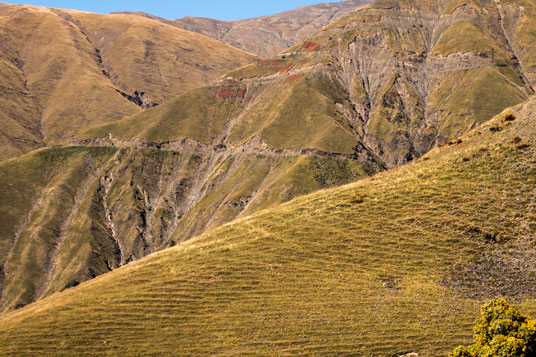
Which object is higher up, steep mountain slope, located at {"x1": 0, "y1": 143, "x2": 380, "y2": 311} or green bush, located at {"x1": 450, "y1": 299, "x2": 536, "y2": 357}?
green bush, located at {"x1": 450, "y1": 299, "x2": 536, "y2": 357}

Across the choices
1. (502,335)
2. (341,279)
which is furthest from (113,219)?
(502,335)

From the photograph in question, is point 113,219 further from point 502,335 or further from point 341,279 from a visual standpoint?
point 502,335

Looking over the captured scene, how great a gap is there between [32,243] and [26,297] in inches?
1107

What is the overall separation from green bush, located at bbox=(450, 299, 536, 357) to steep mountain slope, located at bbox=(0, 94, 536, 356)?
6326 millimetres

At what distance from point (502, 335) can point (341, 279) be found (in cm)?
1781

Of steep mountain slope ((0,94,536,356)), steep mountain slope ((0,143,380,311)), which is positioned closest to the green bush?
steep mountain slope ((0,94,536,356))

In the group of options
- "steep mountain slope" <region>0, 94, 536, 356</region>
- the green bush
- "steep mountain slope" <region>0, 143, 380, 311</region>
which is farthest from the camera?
"steep mountain slope" <region>0, 143, 380, 311</region>

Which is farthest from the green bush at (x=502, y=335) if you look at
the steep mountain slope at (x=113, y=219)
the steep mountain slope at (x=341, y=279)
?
the steep mountain slope at (x=113, y=219)

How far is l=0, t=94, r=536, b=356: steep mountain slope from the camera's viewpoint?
118 ft

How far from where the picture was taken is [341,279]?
136 feet

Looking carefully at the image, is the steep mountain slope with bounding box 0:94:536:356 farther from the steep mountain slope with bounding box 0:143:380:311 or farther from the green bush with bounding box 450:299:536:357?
the steep mountain slope with bounding box 0:143:380:311

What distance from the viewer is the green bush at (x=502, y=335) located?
79.8 feet

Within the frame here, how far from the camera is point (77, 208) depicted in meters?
196

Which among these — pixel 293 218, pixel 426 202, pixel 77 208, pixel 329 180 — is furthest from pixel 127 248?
pixel 426 202
